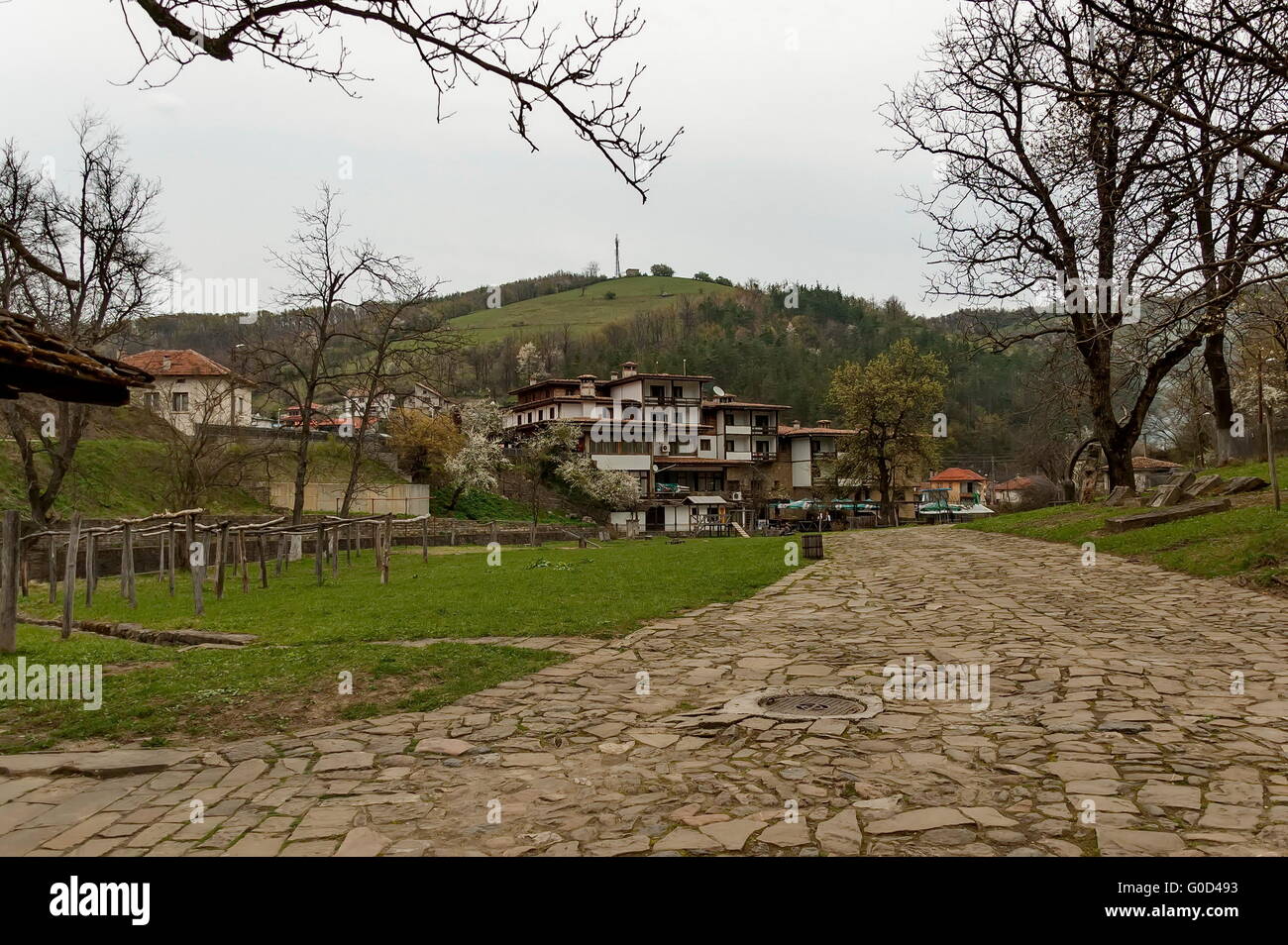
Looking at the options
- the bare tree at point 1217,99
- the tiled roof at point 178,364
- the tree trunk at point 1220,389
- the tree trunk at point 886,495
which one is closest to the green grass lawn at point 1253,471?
the tree trunk at point 1220,389

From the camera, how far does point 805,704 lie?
6250 mm

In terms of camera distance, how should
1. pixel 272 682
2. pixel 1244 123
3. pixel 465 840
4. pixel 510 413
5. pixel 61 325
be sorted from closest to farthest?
pixel 465 840
pixel 272 682
pixel 1244 123
pixel 61 325
pixel 510 413

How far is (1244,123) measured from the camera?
10727mm

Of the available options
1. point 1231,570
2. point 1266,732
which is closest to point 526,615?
point 1266,732

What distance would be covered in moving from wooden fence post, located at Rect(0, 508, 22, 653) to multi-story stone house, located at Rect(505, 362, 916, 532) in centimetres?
4586

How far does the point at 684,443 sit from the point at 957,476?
25.9 metres

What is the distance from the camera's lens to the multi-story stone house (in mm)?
59500

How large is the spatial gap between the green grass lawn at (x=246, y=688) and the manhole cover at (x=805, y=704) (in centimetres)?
230

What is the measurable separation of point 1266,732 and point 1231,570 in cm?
770

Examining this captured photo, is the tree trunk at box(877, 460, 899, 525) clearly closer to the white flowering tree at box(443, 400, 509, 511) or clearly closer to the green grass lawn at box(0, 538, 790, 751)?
the white flowering tree at box(443, 400, 509, 511)

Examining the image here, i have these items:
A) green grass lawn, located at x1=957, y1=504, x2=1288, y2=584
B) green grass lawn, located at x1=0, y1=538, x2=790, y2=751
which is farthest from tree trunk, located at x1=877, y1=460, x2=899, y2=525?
green grass lawn, located at x1=0, y1=538, x2=790, y2=751

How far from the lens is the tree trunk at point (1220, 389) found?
19.5m

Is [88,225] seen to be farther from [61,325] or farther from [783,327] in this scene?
[783,327]

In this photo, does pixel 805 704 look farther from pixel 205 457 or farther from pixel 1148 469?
pixel 1148 469
